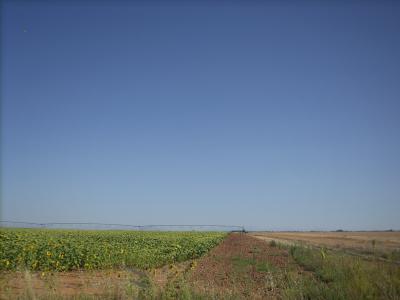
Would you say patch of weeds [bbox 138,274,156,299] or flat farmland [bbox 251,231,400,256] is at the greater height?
flat farmland [bbox 251,231,400,256]

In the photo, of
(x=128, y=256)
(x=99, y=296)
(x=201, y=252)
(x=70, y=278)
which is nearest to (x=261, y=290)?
(x=99, y=296)

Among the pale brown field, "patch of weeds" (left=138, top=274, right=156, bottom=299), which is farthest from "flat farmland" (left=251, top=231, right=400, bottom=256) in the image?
"patch of weeds" (left=138, top=274, right=156, bottom=299)

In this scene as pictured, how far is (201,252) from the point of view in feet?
82.6

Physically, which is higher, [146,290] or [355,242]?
[355,242]

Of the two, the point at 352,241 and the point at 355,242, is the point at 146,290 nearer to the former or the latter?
the point at 355,242

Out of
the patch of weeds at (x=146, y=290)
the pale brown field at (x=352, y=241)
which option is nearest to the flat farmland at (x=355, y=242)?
the pale brown field at (x=352, y=241)

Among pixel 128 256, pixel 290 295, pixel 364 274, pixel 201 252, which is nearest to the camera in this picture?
pixel 290 295

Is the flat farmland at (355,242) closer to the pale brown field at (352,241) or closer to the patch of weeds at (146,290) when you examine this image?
the pale brown field at (352,241)

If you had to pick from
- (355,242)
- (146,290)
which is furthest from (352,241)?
(146,290)

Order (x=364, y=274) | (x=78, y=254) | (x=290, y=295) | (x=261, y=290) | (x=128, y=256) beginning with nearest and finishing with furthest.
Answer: (x=290, y=295), (x=364, y=274), (x=261, y=290), (x=78, y=254), (x=128, y=256)

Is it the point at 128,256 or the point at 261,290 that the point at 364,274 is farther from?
the point at 128,256

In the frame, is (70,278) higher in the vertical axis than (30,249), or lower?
lower

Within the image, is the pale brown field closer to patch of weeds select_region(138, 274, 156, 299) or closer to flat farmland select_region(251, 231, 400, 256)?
flat farmland select_region(251, 231, 400, 256)

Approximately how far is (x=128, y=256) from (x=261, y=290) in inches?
346
